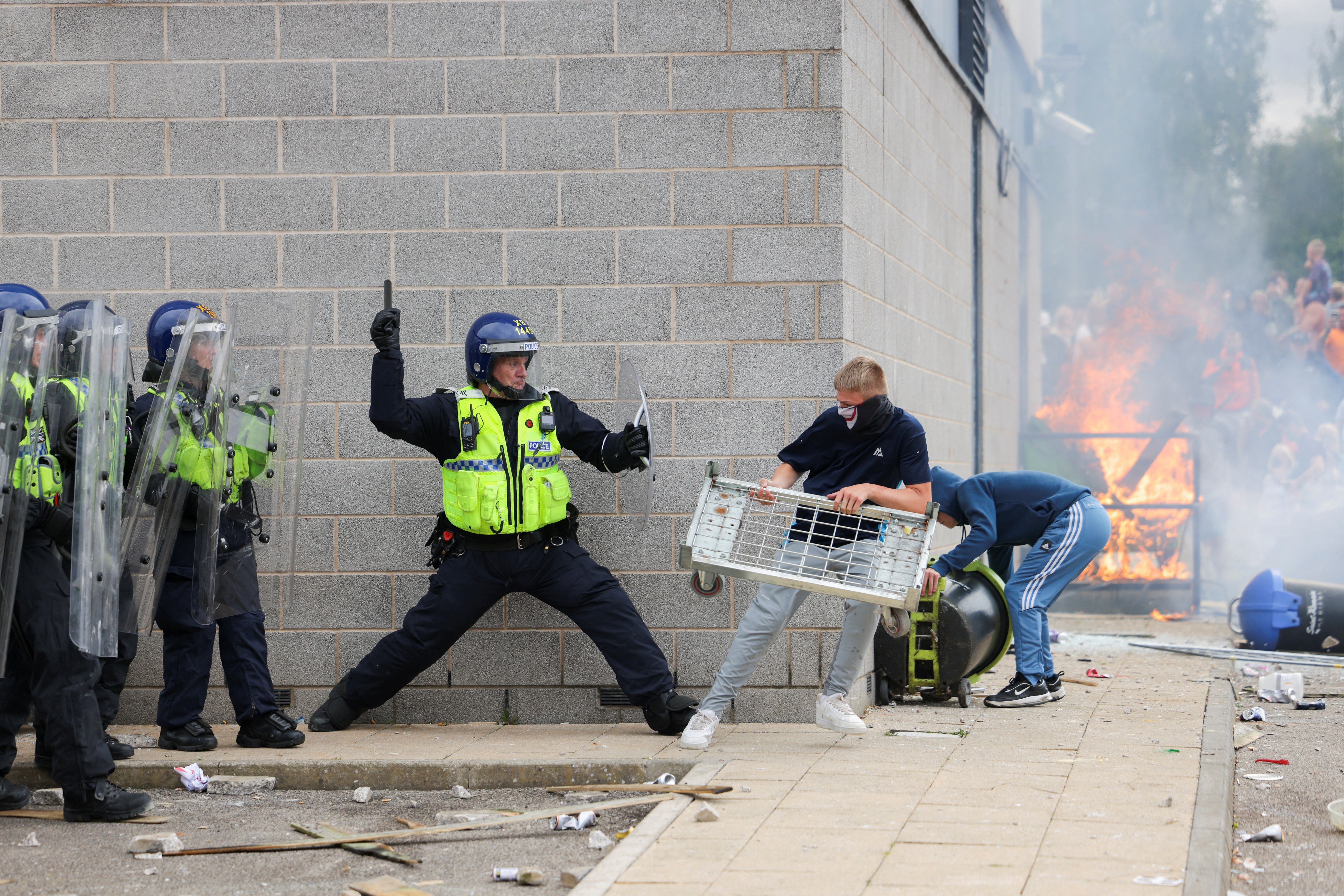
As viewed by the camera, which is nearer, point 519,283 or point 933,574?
point 933,574

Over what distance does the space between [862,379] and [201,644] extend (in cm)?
307

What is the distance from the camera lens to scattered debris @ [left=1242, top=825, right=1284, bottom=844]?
16.0ft

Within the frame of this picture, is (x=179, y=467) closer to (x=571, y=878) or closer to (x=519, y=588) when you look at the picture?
(x=519, y=588)

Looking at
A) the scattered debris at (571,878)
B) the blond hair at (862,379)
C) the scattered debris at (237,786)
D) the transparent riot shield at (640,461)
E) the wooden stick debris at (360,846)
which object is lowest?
the scattered debris at (237,786)

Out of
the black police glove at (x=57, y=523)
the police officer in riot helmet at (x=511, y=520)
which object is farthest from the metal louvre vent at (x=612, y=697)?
the black police glove at (x=57, y=523)

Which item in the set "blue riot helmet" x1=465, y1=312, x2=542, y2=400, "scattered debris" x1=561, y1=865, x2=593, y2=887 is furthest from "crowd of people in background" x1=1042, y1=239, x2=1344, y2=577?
"scattered debris" x1=561, y1=865, x2=593, y2=887

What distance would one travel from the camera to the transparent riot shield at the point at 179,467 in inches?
226

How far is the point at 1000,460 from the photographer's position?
12516 mm

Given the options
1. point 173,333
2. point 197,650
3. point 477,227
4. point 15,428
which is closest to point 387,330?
point 173,333

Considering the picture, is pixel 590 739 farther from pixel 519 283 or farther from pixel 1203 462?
pixel 1203 462

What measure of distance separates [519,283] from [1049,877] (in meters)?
3.94

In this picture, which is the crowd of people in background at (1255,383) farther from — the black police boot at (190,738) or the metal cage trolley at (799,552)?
the black police boot at (190,738)

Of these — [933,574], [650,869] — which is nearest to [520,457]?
[933,574]

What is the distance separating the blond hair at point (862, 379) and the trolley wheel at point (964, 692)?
2053 millimetres
